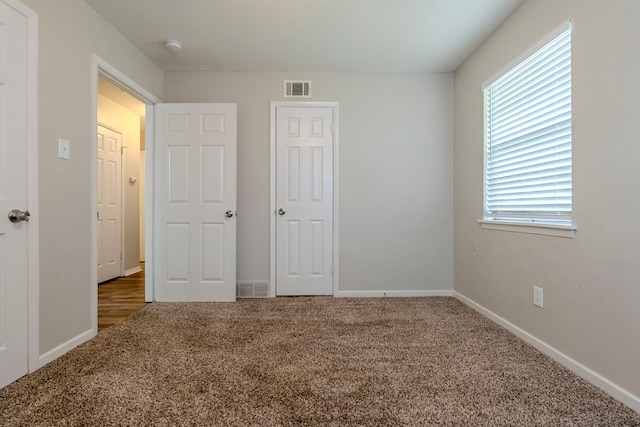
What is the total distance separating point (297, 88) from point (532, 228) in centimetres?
259

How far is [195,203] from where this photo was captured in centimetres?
323

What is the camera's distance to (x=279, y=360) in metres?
1.93

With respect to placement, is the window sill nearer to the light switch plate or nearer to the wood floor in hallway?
the light switch plate

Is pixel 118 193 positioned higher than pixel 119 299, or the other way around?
pixel 118 193

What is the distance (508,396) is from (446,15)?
260 centimetres

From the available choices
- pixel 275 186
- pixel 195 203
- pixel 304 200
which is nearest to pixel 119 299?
pixel 195 203

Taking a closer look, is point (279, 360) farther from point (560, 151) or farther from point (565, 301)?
point (560, 151)

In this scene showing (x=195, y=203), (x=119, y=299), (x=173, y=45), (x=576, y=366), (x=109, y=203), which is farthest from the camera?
(x=109, y=203)

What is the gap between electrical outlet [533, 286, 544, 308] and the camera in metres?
2.10

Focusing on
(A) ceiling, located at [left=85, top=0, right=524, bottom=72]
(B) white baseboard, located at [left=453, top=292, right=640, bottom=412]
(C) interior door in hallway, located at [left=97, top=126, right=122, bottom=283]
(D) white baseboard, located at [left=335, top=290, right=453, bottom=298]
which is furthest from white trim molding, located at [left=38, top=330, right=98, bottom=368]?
(B) white baseboard, located at [left=453, top=292, right=640, bottom=412]

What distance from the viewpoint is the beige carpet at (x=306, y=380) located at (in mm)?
1410

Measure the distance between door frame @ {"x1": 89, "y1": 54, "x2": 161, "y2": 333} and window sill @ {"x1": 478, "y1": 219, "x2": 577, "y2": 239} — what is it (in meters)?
3.14

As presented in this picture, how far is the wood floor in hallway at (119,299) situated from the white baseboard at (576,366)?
10.5 ft

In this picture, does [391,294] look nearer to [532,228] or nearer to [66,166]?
[532,228]
